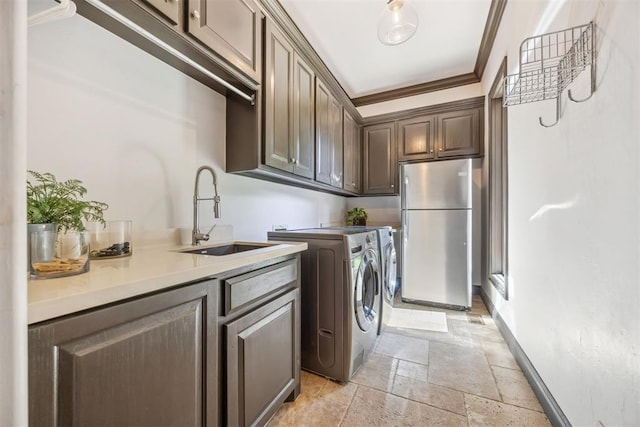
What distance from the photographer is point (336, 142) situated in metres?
2.79

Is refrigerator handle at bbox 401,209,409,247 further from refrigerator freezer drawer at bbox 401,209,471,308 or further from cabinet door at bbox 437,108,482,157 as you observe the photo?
cabinet door at bbox 437,108,482,157

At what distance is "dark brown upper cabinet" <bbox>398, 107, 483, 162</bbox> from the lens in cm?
307

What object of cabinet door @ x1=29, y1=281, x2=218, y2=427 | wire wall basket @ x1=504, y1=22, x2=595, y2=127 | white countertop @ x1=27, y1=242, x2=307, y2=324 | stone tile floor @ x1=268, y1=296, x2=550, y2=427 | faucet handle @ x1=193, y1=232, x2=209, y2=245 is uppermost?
wire wall basket @ x1=504, y1=22, x2=595, y2=127

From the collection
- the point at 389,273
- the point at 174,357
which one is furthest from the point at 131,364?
the point at 389,273

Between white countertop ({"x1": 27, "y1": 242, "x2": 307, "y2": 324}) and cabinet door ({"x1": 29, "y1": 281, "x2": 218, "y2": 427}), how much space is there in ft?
0.11

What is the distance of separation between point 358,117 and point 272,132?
6.88 feet

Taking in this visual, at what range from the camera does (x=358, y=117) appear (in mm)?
3455

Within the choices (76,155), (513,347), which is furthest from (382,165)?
(76,155)

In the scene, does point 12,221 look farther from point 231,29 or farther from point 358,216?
point 358,216

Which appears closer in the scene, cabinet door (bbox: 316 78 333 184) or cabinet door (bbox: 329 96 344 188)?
cabinet door (bbox: 316 78 333 184)

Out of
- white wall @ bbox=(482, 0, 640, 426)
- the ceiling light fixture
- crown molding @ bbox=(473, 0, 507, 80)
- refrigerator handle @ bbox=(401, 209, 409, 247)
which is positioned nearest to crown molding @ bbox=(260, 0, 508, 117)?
crown molding @ bbox=(473, 0, 507, 80)

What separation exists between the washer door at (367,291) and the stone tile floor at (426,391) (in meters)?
0.31

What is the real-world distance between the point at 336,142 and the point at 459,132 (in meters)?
1.58

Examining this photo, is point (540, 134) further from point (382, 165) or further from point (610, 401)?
point (382, 165)
